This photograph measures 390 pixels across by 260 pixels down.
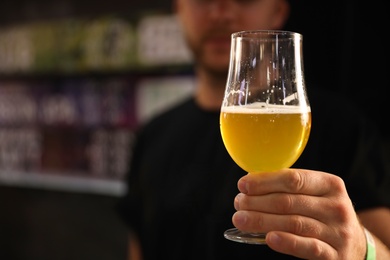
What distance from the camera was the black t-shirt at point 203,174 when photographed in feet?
5.59

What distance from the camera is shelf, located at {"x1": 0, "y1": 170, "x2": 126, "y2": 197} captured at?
3918mm

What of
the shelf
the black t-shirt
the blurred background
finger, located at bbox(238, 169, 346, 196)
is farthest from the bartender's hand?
the shelf

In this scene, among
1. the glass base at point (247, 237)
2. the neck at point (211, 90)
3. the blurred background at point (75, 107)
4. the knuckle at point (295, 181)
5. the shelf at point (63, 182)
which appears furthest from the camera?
the shelf at point (63, 182)

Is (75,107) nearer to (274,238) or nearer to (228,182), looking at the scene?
(228,182)

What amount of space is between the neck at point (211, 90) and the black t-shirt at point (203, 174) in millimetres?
34

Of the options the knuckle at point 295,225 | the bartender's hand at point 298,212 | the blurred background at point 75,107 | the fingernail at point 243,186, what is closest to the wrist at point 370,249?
the bartender's hand at point 298,212

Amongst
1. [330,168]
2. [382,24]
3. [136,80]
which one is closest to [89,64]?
[136,80]

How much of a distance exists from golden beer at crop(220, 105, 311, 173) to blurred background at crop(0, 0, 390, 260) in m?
2.45

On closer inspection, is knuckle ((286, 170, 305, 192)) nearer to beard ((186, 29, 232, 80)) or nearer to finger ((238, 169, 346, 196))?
finger ((238, 169, 346, 196))

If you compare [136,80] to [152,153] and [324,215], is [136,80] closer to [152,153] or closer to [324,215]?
[152,153]

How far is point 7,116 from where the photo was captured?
15.0 ft

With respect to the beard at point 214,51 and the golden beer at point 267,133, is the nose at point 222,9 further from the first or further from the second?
the golden beer at point 267,133

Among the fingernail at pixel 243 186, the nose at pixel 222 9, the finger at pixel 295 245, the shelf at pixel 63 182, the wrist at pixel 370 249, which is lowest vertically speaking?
the shelf at pixel 63 182

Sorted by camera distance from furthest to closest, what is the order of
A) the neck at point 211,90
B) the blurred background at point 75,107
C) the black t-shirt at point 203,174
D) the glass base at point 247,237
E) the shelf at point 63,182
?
the shelf at point 63,182 → the blurred background at point 75,107 → the neck at point 211,90 → the black t-shirt at point 203,174 → the glass base at point 247,237
